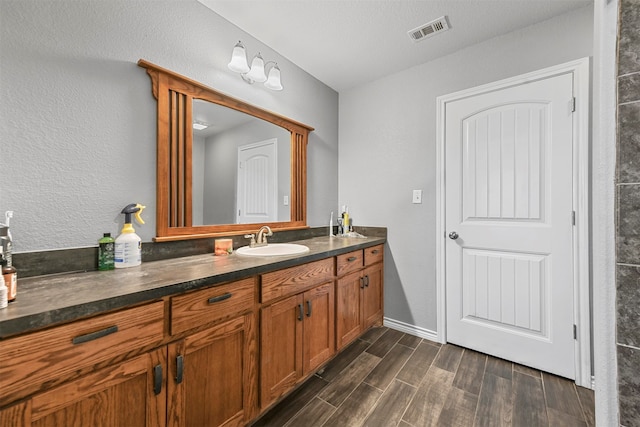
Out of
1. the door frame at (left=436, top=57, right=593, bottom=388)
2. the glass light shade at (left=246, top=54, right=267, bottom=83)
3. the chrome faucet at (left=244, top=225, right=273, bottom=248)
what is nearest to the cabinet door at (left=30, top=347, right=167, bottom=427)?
the chrome faucet at (left=244, top=225, right=273, bottom=248)

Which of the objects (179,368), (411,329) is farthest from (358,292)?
(179,368)

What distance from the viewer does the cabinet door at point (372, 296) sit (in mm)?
2182

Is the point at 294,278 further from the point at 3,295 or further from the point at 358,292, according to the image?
the point at 3,295

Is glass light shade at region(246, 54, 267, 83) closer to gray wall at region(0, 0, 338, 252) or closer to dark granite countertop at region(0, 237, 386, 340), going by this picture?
gray wall at region(0, 0, 338, 252)

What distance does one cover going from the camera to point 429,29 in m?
1.90

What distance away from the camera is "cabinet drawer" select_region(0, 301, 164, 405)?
69 cm

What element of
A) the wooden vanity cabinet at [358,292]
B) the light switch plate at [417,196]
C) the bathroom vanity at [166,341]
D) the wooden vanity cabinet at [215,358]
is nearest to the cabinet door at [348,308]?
the wooden vanity cabinet at [358,292]

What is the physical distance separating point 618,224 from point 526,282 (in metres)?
1.36

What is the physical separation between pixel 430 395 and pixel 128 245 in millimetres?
1826

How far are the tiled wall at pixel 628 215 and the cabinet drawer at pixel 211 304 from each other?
1.26 meters

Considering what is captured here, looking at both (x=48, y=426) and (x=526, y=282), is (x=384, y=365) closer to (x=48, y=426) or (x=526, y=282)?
(x=526, y=282)

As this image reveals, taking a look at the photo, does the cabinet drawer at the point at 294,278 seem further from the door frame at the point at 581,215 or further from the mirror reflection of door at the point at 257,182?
the door frame at the point at 581,215

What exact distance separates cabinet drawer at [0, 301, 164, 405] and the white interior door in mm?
2075

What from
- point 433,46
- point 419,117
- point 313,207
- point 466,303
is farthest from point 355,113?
point 466,303
